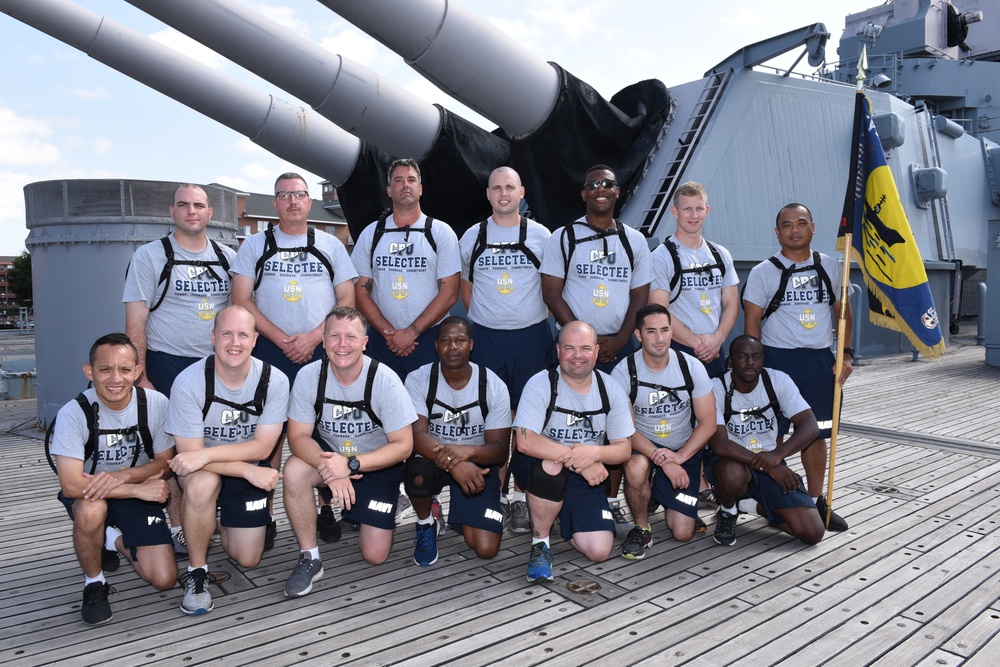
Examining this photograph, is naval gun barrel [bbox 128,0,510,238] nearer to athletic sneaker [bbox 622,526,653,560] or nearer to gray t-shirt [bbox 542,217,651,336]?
gray t-shirt [bbox 542,217,651,336]

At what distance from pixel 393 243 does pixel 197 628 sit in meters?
2.17

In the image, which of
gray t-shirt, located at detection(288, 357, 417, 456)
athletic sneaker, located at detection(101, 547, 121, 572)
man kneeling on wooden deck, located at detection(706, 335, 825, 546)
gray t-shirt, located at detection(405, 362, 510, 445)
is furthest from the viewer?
man kneeling on wooden deck, located at detection(706, 335, 825, 546)

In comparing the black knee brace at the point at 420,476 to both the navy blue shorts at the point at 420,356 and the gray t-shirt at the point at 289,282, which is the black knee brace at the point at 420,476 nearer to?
the navy blue shorts at the point at 420,356

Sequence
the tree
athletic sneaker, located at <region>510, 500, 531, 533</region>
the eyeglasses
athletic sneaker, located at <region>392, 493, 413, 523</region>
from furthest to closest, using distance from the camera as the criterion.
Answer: the tree < athletic sneaker, located at <region>392, 493, 413, 523</region> < athletic sneaker, located at <region>510, 500, 531, 533</region> < the eyeglasses

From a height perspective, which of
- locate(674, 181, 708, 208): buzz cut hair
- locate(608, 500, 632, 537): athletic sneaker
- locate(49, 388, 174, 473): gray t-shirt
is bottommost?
locate(608, 500, 632, 537): athletic sneaker

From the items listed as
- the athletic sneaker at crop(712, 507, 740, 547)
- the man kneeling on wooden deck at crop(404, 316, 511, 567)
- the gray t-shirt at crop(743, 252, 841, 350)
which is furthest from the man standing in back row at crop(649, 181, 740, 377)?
the man kneeling on wooden deck at crop(404, 316, 511, 567)

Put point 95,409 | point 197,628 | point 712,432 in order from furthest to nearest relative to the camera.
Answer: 1. point 712,432
2. point 95,409
3. point 197,628

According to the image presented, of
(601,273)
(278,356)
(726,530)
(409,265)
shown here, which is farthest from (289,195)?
(726,530)

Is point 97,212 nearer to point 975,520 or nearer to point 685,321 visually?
point 685,321

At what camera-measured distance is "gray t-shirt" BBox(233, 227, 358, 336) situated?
4.02 m

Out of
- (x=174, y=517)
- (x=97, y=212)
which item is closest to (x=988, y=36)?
(x=97, y=212)

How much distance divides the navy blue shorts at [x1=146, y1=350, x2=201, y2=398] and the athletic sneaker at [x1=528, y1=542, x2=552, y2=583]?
199 cm

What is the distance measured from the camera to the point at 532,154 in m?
6.73

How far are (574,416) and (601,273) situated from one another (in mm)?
900
